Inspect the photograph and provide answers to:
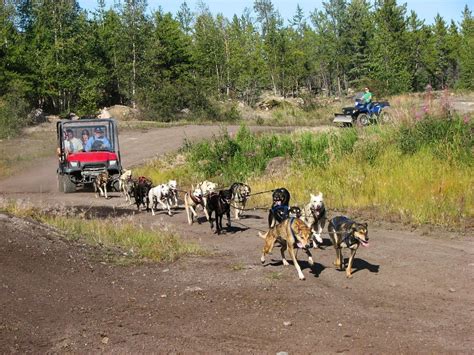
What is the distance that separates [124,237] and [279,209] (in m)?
2.83

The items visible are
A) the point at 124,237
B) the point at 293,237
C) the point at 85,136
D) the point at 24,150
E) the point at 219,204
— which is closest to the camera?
the point at 293,237

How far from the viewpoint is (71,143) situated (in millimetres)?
19812

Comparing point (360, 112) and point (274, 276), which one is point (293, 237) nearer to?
point (274, 276)

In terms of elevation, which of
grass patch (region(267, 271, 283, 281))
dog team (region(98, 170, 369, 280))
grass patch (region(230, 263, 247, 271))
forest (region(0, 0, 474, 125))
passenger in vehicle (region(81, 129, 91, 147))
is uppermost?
forest (region(0, 0, 474, 125))

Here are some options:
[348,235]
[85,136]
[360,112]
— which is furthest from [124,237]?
[360,112]

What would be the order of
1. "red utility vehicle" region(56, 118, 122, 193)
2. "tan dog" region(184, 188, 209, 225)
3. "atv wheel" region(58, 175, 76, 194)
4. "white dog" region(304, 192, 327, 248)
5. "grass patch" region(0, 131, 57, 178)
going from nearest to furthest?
"white dog" region(304, 192, 327, 248)
"tan dog" region(184, 188, 209, 225)
"red utility vehicle" region(56, 118, 122, 193)
"atv wheel" region(58, 175, 76, 194)
"grass patch" region(0, 131, 57, 178)

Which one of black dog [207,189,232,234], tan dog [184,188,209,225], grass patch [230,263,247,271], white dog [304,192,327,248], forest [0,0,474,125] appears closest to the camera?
grass patch [230,263,247,271]

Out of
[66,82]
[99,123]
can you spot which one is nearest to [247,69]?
[66,82]

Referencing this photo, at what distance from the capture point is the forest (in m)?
46.2

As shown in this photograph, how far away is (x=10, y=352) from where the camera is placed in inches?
208

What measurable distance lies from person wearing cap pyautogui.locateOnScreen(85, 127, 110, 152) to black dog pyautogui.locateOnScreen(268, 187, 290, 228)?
11.4m

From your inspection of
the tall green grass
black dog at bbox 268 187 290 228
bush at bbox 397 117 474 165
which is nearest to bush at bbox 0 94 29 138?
the tall green grass

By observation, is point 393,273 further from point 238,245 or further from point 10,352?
point 10,352

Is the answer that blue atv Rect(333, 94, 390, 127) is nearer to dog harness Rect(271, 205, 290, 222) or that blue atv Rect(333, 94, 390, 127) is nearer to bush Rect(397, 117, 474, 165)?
bush Rect(397, 117, 474, 165)
